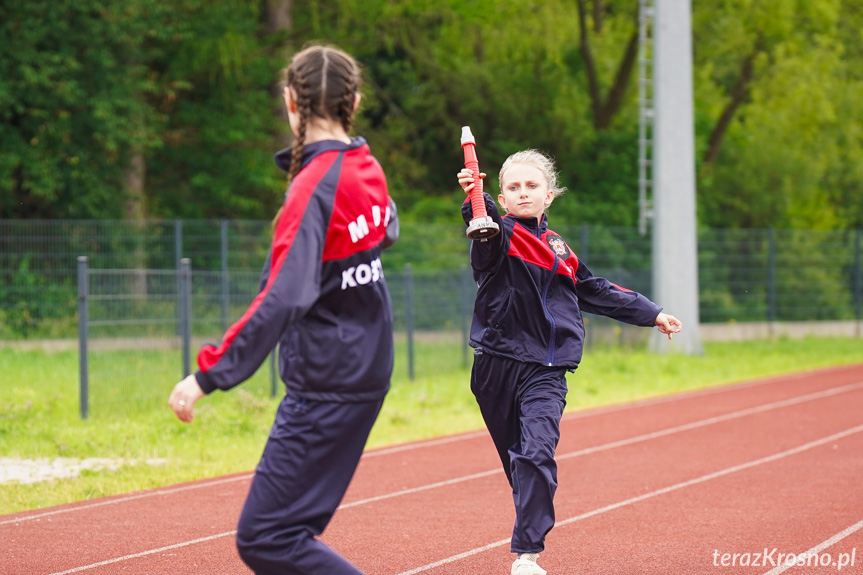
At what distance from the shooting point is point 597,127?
101ft

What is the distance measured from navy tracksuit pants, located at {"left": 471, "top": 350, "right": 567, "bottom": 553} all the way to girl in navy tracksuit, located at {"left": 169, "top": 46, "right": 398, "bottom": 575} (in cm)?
146

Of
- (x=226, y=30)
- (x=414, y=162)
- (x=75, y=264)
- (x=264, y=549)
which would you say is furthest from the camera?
(x=414, y=162)

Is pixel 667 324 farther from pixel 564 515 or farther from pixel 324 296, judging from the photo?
pixel 324 296

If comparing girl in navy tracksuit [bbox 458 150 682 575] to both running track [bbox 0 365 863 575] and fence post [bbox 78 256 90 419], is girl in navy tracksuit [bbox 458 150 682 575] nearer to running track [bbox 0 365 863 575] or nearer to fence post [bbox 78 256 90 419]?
running track [bbox 0 365 863 575]

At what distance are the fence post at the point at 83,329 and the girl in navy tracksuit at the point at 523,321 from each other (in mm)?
6717

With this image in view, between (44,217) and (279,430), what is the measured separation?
20.1m

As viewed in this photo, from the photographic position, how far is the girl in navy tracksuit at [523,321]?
16.2 ft

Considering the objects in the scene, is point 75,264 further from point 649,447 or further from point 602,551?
point 602,551

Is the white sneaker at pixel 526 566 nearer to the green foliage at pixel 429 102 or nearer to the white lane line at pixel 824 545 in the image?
the white lane line at pixel 824 545

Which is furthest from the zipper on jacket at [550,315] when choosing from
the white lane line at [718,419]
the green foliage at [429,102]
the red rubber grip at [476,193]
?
the green foliage at [429,102]

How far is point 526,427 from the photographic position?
4.90 metres

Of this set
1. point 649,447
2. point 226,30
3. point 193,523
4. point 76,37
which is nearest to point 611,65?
point 226,30

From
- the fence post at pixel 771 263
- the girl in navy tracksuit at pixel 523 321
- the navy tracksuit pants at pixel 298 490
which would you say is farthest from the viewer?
the fence post at pixel 771 263

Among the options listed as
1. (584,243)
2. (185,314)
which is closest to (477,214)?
(185,314)
